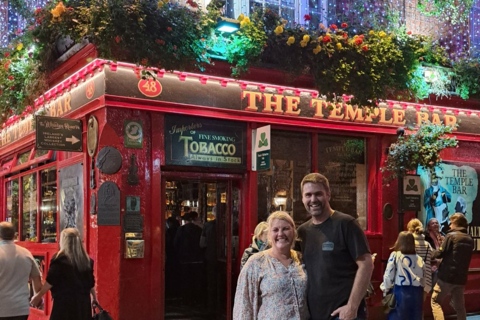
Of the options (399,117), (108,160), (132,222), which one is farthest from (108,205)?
(399,117)

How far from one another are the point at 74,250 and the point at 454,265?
5.44 meters

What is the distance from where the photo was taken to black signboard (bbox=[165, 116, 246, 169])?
891 centimetres

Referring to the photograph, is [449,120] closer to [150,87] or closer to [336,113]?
[336,113]

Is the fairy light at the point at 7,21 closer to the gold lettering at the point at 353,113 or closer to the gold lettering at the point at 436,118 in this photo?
the gold lettering at the point at 353,113

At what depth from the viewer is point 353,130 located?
34.2 feet

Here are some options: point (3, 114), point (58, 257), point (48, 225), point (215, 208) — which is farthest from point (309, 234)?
point (3, 114)

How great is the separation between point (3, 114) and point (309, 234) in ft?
26.0

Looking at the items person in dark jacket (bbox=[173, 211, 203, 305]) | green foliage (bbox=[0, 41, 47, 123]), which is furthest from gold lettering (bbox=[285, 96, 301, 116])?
green foliage (bbox=[0, 41, 47, 123])

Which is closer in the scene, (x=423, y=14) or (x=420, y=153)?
(x=420, y=153)

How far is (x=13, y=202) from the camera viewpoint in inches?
502

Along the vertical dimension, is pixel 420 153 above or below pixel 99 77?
below

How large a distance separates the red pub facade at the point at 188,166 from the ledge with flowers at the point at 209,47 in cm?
45

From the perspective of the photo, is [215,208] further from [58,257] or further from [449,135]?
[449,135]

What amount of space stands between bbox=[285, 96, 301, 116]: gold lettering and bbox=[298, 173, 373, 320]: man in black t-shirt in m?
5.23
